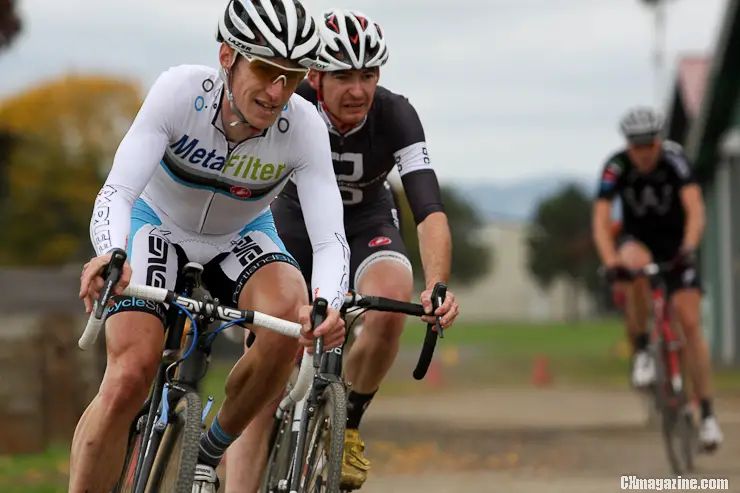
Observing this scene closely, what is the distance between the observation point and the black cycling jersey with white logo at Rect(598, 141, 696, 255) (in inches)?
475

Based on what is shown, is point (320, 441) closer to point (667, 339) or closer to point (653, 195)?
point (667, 339)

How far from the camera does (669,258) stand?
12359mm

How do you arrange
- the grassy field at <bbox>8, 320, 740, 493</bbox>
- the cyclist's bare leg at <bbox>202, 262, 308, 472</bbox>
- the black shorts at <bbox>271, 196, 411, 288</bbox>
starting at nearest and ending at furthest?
the cyclist's bare leg at <bbox>202, 262, 308, 472</bbox> < the black shorts at <bbox>271, 196, 411, 288</bbox> < the grassy field at <bbox>8, 320, 740, 493</bbox>

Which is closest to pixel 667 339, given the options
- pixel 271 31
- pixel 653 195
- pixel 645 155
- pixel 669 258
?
pixel 669 258

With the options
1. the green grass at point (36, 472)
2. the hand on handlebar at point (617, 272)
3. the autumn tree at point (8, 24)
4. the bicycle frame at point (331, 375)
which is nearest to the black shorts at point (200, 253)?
the bicycle frame at point (331, 375)

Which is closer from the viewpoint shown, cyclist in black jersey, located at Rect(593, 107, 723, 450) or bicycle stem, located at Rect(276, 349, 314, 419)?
bicycle stem, located at Rect(276, 349, 314, 419)

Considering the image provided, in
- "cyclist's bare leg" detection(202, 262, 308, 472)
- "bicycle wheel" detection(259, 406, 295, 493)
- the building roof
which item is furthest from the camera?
the building roof

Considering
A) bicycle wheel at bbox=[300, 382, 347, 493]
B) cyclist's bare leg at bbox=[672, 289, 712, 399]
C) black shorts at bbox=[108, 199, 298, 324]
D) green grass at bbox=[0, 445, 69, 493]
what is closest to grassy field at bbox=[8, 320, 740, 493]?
green grass at bbox=[0, 445, 69, 493]

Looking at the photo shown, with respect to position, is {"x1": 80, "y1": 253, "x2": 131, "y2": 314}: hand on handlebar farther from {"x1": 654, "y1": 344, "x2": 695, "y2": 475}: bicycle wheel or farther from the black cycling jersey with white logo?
the black cycling jersey with white logo

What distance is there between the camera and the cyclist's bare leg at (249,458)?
717 cm

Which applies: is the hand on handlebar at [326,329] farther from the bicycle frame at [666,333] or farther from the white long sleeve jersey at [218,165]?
the bicycle frame at [666,333]

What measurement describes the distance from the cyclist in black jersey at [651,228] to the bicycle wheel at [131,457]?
6060 mm

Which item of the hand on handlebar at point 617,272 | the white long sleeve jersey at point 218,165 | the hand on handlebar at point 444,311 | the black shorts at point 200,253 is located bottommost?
the hand on handlebar at point 444,311

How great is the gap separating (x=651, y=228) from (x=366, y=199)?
504 centimetres
